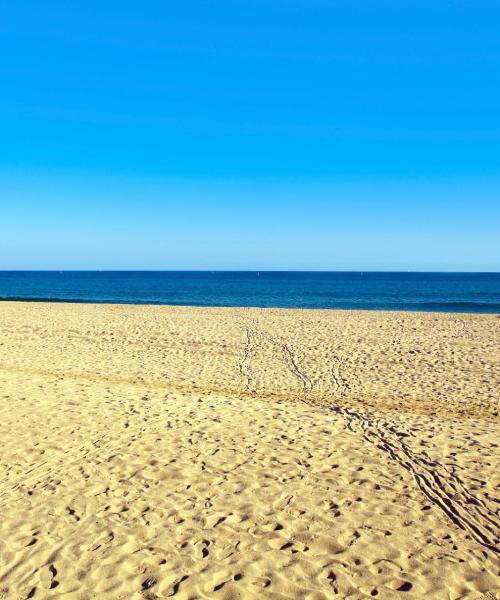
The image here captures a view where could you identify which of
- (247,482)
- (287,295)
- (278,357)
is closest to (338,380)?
(278,357)

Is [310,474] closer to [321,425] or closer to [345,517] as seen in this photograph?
[345,517]

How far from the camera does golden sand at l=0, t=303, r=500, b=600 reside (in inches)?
166

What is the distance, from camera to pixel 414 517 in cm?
522

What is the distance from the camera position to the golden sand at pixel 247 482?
4227 mm

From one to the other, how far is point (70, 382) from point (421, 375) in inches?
360

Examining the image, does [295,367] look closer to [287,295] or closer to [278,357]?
[278,357]

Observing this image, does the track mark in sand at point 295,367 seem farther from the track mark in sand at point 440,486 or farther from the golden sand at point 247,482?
the track mark in sand at point 440,486

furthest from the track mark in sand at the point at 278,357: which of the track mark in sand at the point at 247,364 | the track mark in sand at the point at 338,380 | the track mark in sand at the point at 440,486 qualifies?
the track mark in sand at the point at 440,486

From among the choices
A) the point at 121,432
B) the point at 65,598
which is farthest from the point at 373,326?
the point at 65,598

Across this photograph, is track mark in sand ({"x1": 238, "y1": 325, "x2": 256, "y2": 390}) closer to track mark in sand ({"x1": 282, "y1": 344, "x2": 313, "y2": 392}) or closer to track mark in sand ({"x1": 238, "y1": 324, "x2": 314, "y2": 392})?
track mark in sand ({"x1": 238, "y1": 324, "x2": 314, "y2": 392})

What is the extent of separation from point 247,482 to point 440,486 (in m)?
2.41

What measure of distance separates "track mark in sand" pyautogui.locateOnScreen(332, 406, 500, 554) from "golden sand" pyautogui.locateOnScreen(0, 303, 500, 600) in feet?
0.08

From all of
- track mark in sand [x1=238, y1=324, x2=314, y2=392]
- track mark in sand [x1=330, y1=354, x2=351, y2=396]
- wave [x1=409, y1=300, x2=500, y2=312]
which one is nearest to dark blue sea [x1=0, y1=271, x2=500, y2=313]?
wave [x1=409, y1=300, x2=500, y2=312]

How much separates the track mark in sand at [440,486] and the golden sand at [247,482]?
0.02 m
